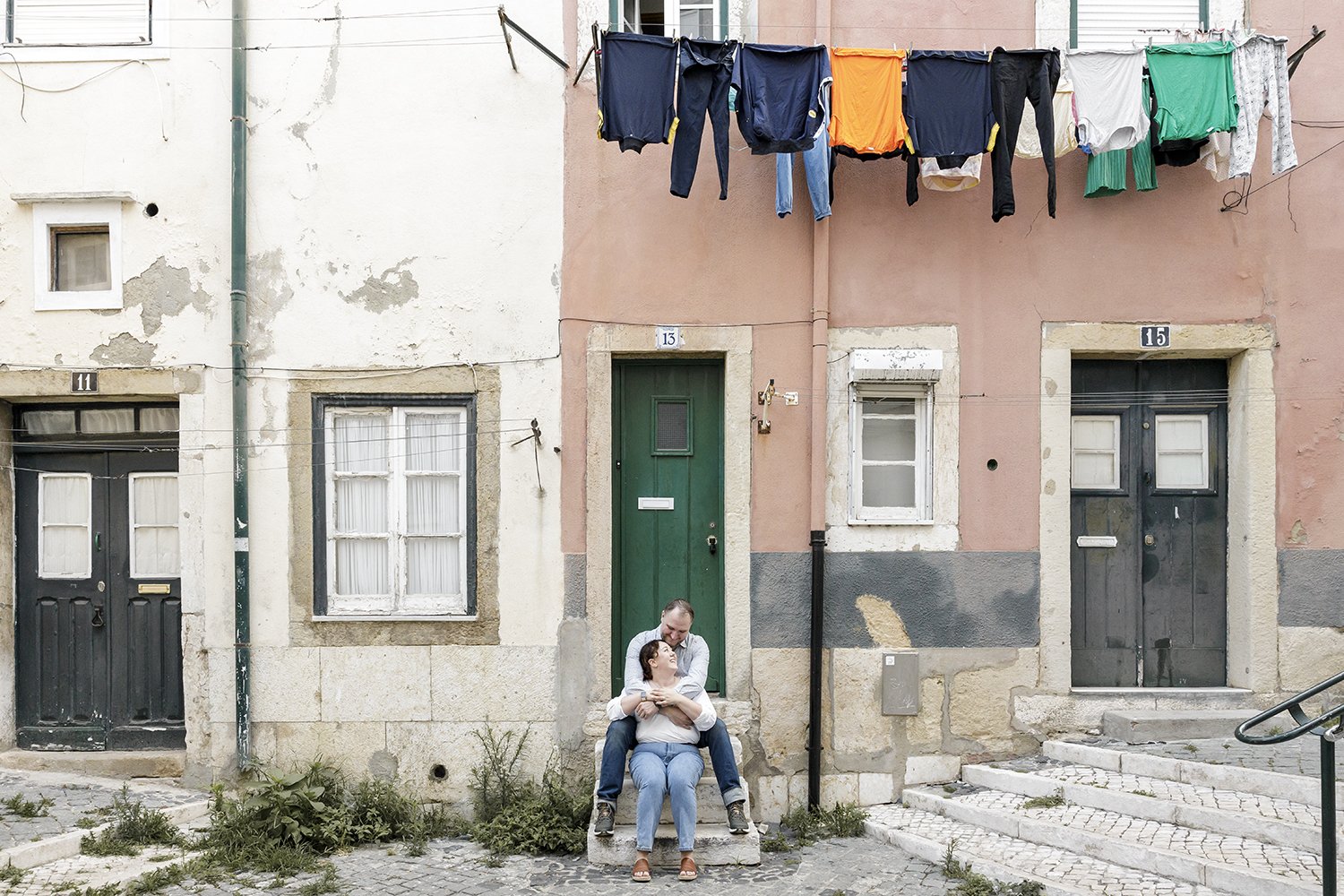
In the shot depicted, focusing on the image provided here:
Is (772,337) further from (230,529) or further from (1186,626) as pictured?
(230,529)

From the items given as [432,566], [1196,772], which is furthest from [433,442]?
[1196,772]

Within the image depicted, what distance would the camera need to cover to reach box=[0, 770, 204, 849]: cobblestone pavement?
5.38 metres

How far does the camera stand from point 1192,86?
19.1 ft

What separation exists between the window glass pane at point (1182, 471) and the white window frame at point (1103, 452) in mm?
294

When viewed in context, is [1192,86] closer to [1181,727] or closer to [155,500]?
[1181,727]

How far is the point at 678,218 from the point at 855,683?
328 cm

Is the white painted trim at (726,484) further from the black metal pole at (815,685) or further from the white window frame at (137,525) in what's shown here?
the white window frame at (137,525)

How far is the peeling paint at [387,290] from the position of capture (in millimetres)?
6379

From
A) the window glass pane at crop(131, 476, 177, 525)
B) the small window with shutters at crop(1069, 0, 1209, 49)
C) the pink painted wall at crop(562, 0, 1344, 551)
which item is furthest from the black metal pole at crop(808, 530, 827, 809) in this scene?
the window glass pane at crop(131, 476, 177, 525)

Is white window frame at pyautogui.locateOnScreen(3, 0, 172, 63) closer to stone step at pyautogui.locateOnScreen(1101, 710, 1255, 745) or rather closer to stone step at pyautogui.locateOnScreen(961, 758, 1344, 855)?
stone step at pyautogui.locateOnScreen(961, 758, 1344, 855)

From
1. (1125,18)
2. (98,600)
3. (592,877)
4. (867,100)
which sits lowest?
(592,877)

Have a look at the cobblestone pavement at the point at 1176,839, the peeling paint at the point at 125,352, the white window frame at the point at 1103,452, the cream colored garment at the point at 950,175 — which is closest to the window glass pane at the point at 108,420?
the peeling paint at the point at 125,352

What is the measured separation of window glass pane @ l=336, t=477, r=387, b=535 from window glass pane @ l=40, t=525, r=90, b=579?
6.28 ft

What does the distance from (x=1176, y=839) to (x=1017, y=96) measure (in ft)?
14.0
